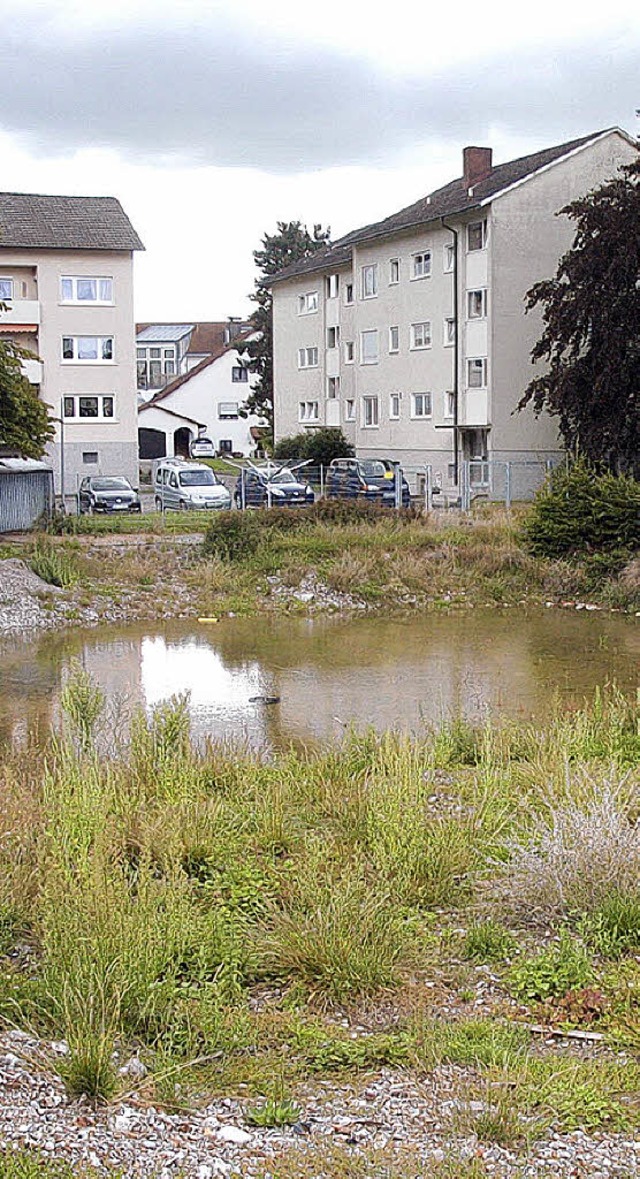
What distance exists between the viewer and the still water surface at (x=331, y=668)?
17.7 metres

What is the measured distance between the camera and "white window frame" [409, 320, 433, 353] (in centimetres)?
5197

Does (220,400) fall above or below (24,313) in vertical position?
below

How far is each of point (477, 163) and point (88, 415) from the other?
1829cm

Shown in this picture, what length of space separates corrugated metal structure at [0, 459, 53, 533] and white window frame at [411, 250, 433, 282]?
19.6 m

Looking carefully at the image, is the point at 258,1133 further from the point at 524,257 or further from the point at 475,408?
the point at 524,257

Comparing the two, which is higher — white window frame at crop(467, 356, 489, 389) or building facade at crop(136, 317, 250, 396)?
building facade at crop(136, 317, 250, 396)

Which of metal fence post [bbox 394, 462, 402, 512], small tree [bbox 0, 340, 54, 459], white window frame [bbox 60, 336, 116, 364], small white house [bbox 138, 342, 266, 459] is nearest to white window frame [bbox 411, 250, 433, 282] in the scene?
metal fence post [bbox 394, 462, 402, 512]

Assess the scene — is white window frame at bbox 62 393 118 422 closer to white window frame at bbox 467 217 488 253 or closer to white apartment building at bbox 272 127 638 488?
white apartment building at bbox 272 127 638 488

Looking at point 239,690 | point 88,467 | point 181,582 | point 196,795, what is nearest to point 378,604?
point 181,582

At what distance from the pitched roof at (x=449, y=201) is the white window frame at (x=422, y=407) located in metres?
6.43

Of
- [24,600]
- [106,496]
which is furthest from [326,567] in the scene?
[106,496]

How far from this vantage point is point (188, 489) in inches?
1797

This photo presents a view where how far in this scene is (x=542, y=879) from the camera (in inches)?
326

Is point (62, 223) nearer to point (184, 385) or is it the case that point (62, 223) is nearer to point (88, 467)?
point (88, 467)
